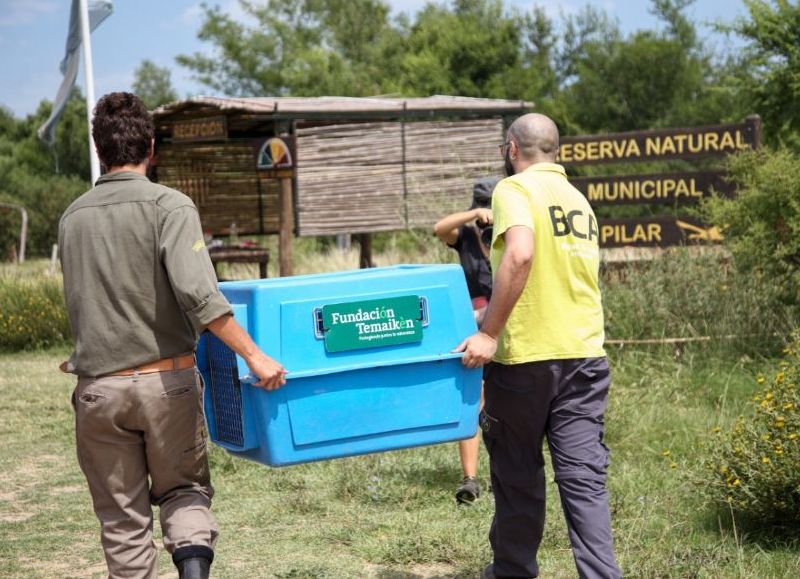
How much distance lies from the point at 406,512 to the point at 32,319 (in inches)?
359

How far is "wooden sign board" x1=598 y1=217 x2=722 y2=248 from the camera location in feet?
35.1

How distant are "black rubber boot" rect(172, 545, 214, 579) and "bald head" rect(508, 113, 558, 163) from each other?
5.90ft

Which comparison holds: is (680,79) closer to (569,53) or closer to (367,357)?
(569,53)

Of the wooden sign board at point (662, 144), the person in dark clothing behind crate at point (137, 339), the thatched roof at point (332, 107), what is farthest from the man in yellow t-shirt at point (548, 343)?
the thatched roof at point (332, 107)

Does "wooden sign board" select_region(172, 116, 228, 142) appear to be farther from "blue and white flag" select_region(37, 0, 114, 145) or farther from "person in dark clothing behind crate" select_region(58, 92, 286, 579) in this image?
"person in dark clothing behind crate" select_region(58, 92, 286, 579)

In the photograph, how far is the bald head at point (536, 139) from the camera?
4.43m

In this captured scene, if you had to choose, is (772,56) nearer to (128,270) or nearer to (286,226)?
(286,226)

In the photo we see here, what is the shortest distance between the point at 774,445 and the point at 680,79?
35747 millimetres

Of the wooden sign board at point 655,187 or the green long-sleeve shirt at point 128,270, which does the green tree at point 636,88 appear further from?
the green long-sleeve shirt at point 128,270

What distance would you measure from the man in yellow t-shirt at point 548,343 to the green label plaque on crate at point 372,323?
228mm

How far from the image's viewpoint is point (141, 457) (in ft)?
13.6

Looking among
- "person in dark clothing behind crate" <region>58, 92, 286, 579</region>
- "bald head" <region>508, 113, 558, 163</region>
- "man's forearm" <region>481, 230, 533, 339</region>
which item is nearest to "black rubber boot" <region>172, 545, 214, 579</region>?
"person in dark clothing behind crate" <region>58, 92, 286, 579</region>

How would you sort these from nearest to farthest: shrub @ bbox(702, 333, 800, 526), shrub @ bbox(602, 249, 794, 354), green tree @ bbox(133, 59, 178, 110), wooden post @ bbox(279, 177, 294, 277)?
shrub @ bbox(702, 333, 800, 526) < shrub @ bbox(602, 249, 794, 354) < wooden post @ bbox(279, 177, 294, 277) < green tree @ bbox(133, 59, 178, 110)

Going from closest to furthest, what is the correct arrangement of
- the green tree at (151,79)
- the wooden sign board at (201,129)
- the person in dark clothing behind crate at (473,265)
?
the person in dark clothing behind crate at (473,265) < the wooden sign board at (201,129) < the green tree at (151,79)
